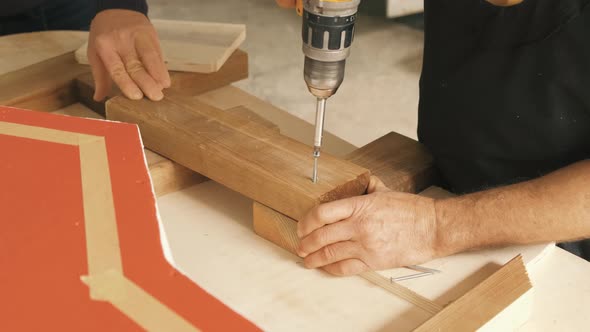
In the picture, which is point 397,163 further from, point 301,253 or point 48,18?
point 48,18

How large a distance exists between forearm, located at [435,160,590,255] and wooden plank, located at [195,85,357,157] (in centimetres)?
45

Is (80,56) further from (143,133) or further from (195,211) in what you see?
(195,211)

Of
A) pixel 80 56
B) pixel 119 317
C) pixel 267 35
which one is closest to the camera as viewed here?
pixel 119 317

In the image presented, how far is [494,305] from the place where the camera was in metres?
0.99

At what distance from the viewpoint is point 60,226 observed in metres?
0.96

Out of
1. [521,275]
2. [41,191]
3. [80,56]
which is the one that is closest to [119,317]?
[41,191]

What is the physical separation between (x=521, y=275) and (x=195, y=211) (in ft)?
1.93

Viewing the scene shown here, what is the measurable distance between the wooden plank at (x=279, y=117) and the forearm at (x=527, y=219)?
17.8 inches

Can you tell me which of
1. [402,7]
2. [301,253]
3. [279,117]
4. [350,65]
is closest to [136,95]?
[279,117]

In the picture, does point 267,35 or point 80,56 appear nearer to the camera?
point 80,56

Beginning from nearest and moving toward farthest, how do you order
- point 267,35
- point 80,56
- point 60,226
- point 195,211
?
point 60,226 < point 195,211 < point 80,56 < point 267,35

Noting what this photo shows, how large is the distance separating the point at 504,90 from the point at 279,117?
574 millimetres

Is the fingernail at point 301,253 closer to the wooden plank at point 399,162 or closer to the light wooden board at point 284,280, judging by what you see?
the light wooden board at point 284,280

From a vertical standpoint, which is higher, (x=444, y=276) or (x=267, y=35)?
(x=444, y=276)
